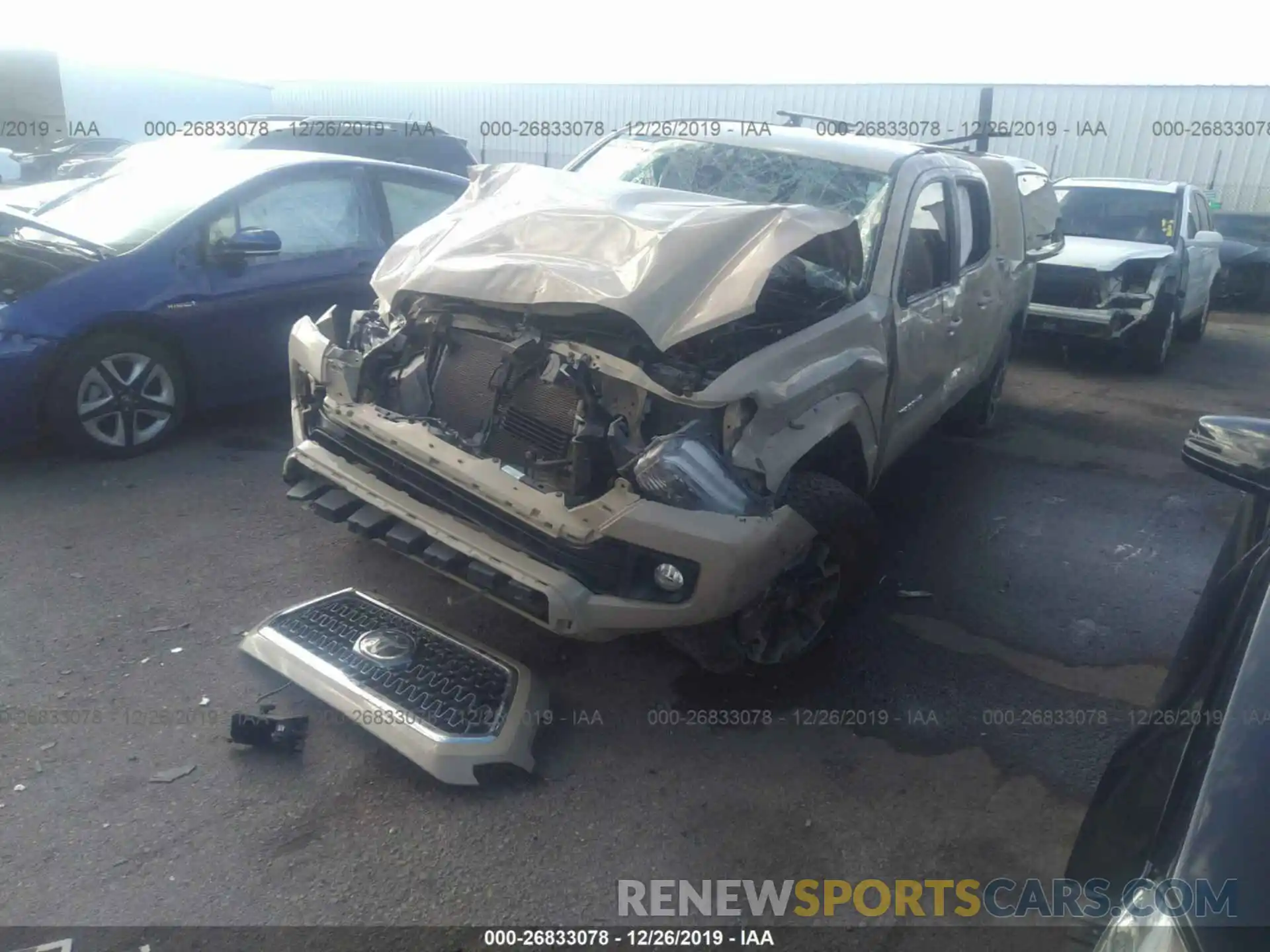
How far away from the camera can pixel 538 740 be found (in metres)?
3.17

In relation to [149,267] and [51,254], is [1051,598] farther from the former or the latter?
[51,254]

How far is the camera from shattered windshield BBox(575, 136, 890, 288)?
13.9ft

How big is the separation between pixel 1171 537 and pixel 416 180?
202 inches

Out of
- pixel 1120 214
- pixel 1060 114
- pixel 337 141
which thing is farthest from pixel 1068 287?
→ pixel 1060 114

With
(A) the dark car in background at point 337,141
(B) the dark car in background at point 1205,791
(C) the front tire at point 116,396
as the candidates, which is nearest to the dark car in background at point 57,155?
(A) the dark car in background at point 337,141

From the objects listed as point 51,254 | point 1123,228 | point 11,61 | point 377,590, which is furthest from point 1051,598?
point 11,61

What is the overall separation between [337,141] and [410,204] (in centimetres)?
535

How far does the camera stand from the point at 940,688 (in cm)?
365

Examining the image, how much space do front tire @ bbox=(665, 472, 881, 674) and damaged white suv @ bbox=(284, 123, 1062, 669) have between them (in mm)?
→ 10

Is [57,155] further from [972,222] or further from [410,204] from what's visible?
[972,222]

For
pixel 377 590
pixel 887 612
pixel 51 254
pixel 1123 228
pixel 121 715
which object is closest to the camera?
pixel 121 715

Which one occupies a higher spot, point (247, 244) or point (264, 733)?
point (247, 244)

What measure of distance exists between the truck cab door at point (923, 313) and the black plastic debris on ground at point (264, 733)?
106 inches

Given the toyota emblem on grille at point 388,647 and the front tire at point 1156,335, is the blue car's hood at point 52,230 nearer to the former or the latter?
the toyota emblem on grille at point 388,647
